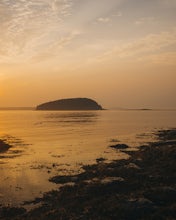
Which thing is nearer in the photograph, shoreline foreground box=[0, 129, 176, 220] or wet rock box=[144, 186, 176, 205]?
shoreline foreground box=[0, 129, 176, 220]

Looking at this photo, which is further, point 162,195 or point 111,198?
point 111,198

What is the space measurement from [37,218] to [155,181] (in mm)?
10156

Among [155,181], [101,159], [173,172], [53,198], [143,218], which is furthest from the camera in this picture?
[101,159]

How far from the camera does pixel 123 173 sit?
2825 centimetres

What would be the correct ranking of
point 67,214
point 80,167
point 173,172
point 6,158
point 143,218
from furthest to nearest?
point 6,158, point 80,167, point 173,172, point 67,214, point 143,218

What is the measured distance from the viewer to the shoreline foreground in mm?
18656

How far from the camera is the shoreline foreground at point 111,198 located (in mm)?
18656

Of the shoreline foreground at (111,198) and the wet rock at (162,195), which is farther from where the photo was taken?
the wet rock at (162,195)

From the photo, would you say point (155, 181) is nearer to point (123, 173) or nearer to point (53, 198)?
point (123, 173)

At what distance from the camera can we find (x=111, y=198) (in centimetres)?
2103

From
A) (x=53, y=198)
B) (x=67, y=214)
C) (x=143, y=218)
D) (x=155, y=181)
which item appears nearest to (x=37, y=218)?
(x=67, y=214)

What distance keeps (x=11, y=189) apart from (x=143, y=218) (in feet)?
39.8

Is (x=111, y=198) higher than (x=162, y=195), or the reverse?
(x=162, y=195)

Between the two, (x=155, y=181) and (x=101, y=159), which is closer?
(x=155, y=181)
